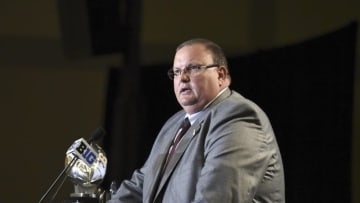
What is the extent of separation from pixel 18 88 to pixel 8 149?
0.52 meters

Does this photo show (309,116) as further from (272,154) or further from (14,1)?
(14,1)

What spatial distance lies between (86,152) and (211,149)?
0.51 m

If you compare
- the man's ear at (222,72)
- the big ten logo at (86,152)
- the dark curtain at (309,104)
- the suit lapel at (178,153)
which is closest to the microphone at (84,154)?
the big ten logo at (86,152)

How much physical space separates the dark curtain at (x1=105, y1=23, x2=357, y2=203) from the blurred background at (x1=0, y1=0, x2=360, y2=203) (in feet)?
0.03

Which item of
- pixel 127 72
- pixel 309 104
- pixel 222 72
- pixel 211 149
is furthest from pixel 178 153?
pixel 127 72

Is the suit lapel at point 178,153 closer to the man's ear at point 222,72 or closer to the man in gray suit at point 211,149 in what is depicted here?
the man in gray suit at point 211,149

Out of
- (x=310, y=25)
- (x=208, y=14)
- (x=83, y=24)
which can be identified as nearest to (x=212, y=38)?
(x=208, y=14)

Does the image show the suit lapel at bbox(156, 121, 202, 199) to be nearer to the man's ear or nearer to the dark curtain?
the man's ear

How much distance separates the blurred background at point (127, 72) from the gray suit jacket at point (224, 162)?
2.26 m

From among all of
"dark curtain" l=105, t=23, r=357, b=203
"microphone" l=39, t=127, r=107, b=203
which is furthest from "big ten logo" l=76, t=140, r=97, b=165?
"dark curtain" l=105, t=23, r=357, b=203

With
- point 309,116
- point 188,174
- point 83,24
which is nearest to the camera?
point 188,174

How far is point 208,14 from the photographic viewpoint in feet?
18.0

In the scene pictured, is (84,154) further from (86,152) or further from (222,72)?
(222,72)

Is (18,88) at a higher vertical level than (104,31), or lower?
lower
